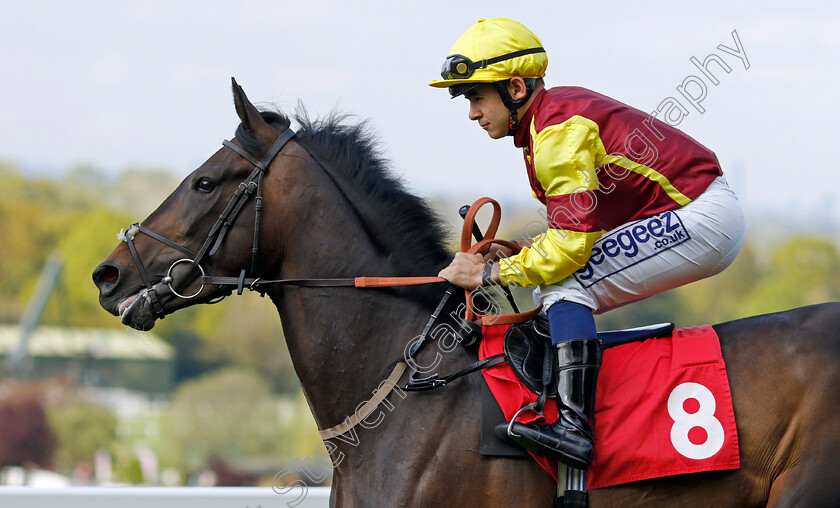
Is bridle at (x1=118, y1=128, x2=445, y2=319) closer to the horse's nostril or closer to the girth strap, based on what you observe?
the horse's nostril

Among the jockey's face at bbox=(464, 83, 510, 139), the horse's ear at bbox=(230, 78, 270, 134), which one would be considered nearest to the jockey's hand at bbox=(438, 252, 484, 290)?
the jockey's face at bbox=(464, 83, 510, 139)

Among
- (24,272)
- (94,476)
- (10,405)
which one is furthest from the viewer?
(24,272)

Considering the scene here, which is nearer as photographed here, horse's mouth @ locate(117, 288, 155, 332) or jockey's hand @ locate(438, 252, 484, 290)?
jockey's hand @ locate(438, 252, 484, 290)

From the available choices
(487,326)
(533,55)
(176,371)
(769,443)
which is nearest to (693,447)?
(769,443)

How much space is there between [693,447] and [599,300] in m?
0.60

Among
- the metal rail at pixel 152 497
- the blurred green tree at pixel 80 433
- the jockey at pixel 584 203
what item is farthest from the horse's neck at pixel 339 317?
the blurred green tree at pixel 80 433

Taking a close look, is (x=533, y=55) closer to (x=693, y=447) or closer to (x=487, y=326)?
(x=487, y=326)

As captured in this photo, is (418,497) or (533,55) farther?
(533,55)

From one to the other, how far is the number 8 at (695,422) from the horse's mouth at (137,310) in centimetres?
188

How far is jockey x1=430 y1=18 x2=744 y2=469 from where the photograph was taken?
2816mm

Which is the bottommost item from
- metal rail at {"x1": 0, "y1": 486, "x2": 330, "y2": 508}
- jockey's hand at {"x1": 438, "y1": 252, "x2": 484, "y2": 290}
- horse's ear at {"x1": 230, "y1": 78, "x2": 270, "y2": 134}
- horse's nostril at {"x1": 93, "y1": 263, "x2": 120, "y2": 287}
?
metal rail at {"x1": 0, "y1": 486, "x2": 330, "y2": 508}

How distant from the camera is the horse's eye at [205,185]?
3145 millimetres

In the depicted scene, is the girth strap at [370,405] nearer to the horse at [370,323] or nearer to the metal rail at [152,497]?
the horse at [370,323]

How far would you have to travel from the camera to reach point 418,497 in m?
2.82
